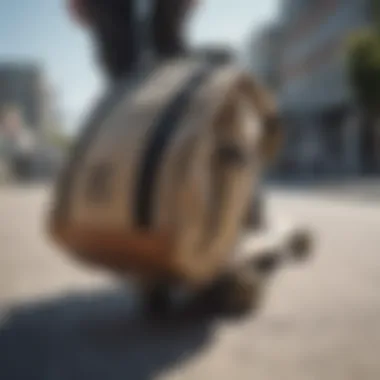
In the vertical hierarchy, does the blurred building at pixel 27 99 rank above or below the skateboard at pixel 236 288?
above

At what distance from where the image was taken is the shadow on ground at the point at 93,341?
1.99 m

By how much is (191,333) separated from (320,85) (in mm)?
21259

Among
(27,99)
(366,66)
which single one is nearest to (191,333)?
(27,99)

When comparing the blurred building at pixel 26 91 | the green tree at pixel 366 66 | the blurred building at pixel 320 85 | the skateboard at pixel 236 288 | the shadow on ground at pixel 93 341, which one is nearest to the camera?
the blurred building at pixel 26 91

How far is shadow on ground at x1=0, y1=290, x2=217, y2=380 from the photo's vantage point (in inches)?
78.4

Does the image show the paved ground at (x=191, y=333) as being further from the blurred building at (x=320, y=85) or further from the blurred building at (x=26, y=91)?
the blurred building at (x=320, y=85)

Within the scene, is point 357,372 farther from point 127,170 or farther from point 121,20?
point 121,20

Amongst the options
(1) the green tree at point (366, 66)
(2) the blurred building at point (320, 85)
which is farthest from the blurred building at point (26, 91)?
(2) the blurred building at point (320, 85)

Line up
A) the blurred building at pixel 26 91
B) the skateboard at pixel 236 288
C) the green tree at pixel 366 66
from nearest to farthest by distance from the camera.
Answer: the blurred building at pixel 26 91 → the skateboard at pixel 236 288 → the green tree at pixel 366 66

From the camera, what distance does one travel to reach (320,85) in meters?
22.7

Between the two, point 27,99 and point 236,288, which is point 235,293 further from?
point 27,99

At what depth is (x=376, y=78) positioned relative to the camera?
1678 cm

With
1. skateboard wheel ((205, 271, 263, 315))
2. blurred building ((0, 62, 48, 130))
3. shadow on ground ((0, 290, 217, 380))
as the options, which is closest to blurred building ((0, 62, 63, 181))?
blurred building ((0, 62, 48, 130))

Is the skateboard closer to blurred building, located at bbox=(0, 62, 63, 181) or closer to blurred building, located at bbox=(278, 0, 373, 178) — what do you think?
blurred building, located at bbox=(0, 62, 63, 181)
